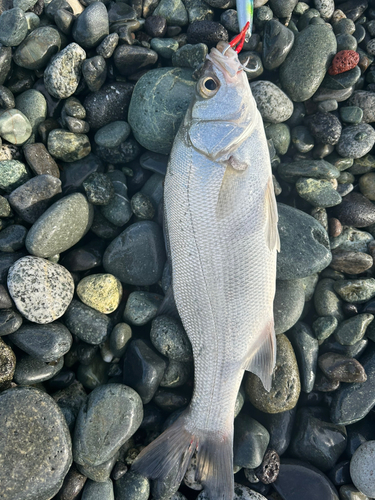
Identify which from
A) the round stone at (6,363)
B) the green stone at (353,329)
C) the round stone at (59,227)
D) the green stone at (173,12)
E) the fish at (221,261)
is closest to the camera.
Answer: the round stone at (6,363)

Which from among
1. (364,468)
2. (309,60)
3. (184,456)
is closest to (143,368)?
(184,456)

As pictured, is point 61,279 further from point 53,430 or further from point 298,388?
point 298,388

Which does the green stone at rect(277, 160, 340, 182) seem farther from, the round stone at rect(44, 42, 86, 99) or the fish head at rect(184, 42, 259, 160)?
the round stone at rect(44, 42, 86, 99)

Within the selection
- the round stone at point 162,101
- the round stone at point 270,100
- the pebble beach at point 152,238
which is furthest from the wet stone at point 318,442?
the round stone at point 162,101

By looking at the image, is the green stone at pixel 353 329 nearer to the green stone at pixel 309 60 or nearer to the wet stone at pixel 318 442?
the wet stone at pixel 318 442

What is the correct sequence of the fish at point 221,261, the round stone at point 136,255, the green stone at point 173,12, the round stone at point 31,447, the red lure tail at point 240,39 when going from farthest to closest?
the green stone at point 173,12, the round stone at point 136,255, the red lure tail at point 240,39, the fish at point 221,261, the round stone at point 31,447

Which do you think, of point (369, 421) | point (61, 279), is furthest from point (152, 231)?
Result: point (369, 421)
